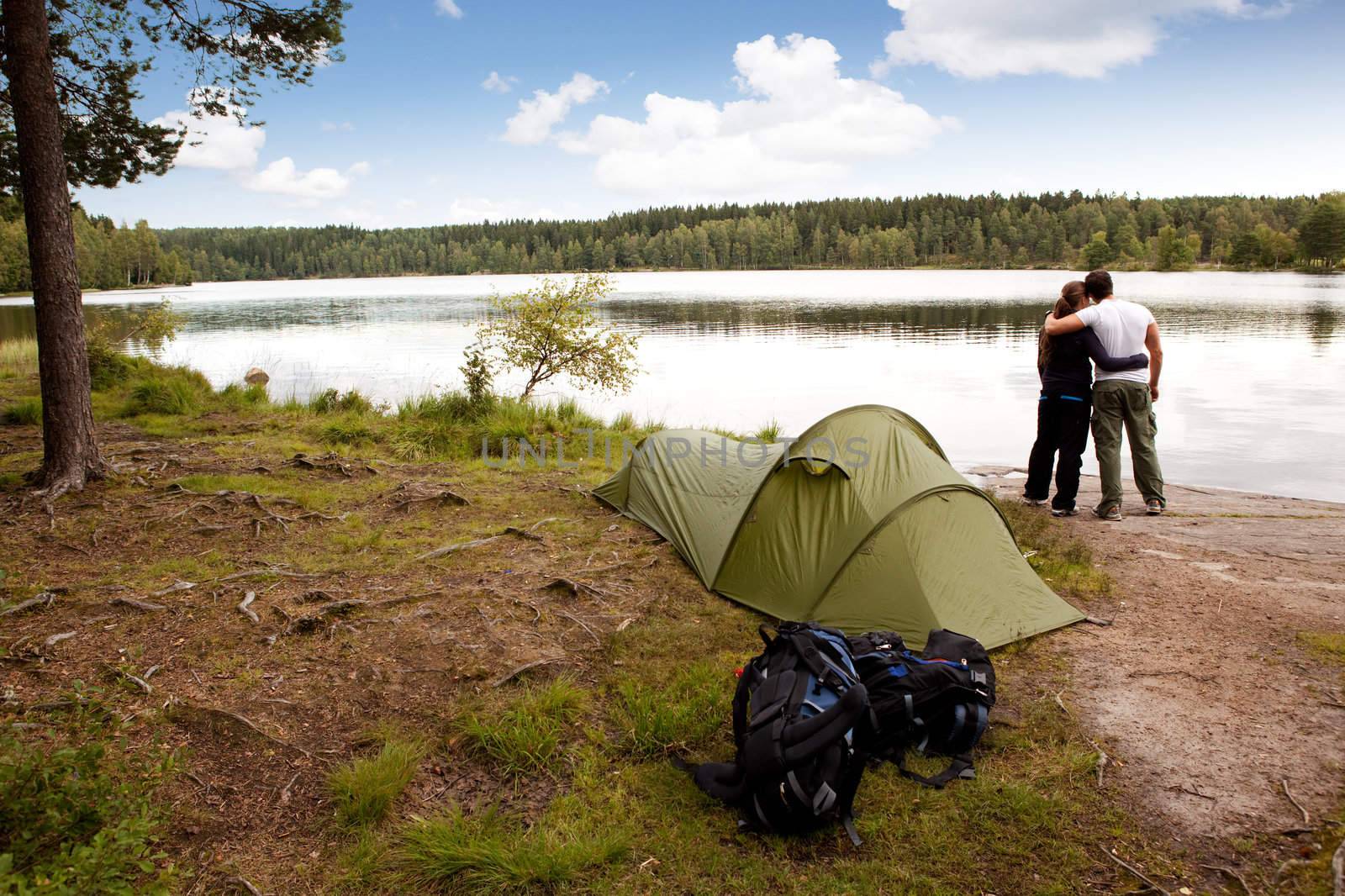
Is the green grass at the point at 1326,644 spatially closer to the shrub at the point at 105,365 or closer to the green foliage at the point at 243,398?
the green foliage at the point at 243,398

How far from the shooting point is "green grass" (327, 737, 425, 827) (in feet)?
11.7

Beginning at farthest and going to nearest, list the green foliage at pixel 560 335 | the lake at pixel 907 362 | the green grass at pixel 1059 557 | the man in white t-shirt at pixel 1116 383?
the lake at pixel 907 362
the green foliage at pixel 560 335
the man in white t-shirt at pixel 1116 383
the green grass at pixel 1059 557

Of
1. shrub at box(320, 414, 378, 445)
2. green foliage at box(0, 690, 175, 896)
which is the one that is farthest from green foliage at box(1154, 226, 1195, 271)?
green foliage at box(0, 690, 175, 896)

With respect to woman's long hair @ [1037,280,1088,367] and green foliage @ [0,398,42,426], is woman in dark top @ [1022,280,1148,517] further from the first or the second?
green foliage @ [0,398,42,426]

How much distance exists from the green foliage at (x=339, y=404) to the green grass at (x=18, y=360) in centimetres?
758

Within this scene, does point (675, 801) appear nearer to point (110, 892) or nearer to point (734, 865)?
point (734, 865)

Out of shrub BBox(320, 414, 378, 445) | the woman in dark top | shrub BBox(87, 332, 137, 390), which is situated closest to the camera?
the woman in dark top

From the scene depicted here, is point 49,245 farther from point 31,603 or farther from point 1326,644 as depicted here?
point 1326,644

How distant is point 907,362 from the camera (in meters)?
27.2

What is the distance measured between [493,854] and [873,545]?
11.1ft

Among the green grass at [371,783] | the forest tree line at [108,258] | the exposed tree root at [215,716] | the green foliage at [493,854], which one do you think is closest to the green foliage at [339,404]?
the exposed tree root at [215,716]

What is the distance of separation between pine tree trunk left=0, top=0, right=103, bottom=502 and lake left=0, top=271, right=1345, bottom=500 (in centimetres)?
700

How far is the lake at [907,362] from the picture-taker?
15.7 meters

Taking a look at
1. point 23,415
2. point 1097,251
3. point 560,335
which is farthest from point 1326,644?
point 1097,251
